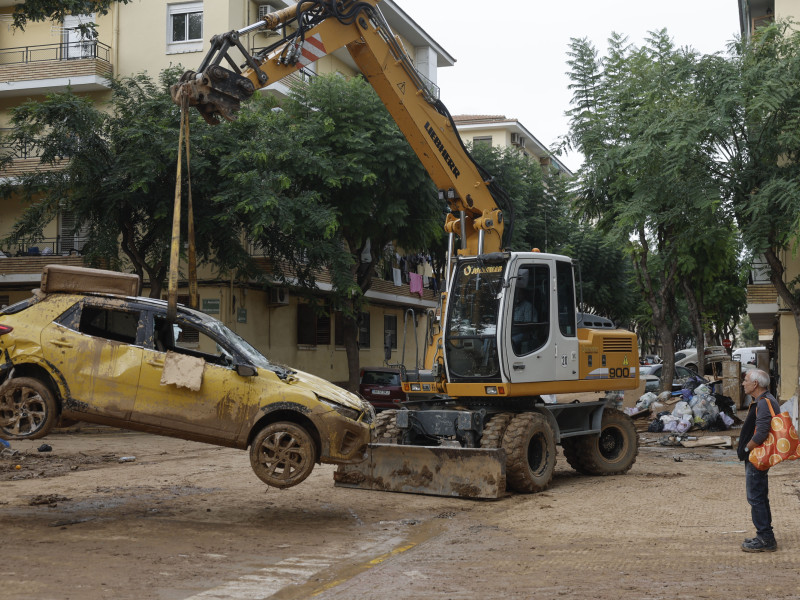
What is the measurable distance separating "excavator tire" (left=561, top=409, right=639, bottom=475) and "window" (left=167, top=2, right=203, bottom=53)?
70.9 feet

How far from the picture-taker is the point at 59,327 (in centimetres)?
959

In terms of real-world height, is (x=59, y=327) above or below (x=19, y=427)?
above

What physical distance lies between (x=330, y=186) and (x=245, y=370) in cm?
1568

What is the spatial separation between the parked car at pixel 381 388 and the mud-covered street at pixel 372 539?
42.2 ft

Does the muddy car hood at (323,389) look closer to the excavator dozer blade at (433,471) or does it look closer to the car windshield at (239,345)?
the car windshield at (239,345)

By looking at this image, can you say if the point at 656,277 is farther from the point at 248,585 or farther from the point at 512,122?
the point at 248,585

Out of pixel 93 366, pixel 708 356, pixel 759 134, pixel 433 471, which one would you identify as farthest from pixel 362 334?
pixel 93 366

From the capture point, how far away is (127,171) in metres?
22.7

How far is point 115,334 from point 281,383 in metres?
1.82

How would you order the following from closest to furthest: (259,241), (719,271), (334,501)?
1. (334,501)
2. (259,241)
3. (719,271)

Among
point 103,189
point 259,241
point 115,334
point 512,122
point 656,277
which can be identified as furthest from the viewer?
point 512,122

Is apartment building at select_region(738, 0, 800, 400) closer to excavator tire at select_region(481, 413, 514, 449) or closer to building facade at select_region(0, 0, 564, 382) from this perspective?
excavator tire at select_region(481, 413, 514, 449)

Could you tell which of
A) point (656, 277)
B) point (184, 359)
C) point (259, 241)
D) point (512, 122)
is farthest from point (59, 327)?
point (512, 122)

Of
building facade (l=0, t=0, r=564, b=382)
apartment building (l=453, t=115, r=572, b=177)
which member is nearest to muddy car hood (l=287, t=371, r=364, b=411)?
building facade (l=0, t=0, r=564, b=382)
